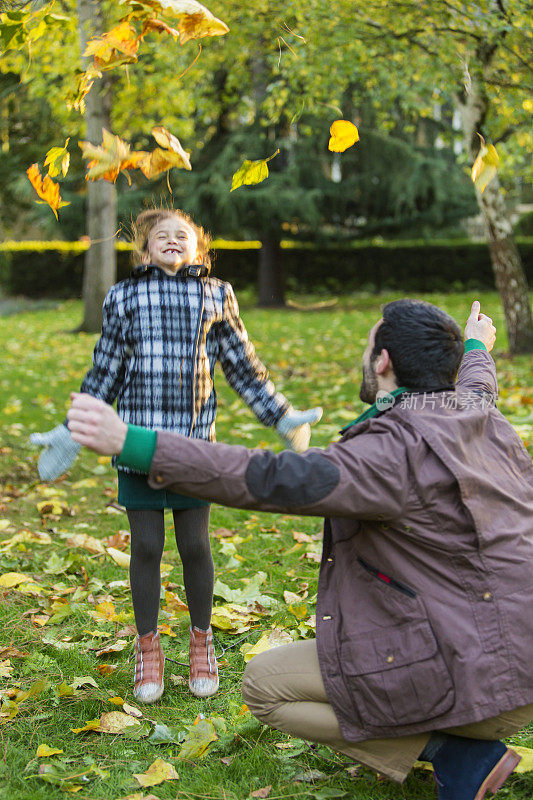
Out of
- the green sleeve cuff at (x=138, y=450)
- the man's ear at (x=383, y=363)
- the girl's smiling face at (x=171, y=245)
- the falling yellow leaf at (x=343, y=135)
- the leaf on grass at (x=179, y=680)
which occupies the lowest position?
the leaf on grass at (x=179, y=680)

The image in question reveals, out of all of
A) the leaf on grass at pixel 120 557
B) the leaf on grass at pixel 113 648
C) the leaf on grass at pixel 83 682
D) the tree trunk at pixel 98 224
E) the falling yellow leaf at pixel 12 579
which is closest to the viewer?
the leaf on grass at pixel 83 682

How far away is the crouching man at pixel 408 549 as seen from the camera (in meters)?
1.92

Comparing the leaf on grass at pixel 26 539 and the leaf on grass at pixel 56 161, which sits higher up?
the leaf on grass at pixel 56 161

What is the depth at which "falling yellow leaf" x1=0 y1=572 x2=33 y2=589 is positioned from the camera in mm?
3873

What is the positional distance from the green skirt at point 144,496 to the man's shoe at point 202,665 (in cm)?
52

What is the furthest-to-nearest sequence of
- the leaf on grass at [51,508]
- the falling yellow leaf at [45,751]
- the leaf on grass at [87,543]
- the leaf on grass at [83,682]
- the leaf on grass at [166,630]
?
the leaf on grass at [51,508] → the leaf on grass at [87,543] → the leaf on grass at [166,630] → the leaf on grass at [83,682] → the falling yellow leaf at [45,751]

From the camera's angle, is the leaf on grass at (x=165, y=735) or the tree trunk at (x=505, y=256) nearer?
the leaf on grass at (x=165, y=735)

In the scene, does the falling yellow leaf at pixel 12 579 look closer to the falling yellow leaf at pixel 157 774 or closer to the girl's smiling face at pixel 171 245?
the falling yellow leaf at pixel 157 774

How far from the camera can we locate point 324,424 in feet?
24.0

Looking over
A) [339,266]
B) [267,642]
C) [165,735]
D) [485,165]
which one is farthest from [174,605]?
[339,266]

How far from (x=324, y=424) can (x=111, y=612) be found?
13.0 ft

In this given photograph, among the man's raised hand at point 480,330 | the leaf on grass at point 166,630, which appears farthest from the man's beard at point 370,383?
the leaf on grass at point 166,630

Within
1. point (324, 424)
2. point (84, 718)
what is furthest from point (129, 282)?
point (324, 424)

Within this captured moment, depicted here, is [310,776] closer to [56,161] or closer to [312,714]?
[312,714]
